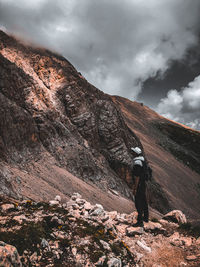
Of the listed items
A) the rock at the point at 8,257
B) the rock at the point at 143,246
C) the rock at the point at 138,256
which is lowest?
the rock at the point at 138,256

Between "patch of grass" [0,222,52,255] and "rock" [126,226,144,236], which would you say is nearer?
"patch of grass" [0,222,52,255]

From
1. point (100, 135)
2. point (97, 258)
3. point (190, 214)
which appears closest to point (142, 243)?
point (97, 258)

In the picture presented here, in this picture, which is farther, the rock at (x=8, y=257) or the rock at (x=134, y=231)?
the rock at (x=134, y=231)

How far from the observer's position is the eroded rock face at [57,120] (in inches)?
563

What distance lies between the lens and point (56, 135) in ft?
61.8

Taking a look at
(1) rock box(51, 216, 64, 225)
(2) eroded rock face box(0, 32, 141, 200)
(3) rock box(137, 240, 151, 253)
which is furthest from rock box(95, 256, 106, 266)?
(2) eroded rock face box(0, 32, 141, 200)

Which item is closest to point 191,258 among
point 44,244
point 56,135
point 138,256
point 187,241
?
point 187,241

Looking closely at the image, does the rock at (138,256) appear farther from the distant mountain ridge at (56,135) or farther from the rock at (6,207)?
the distant mountain ridge at (56,135)

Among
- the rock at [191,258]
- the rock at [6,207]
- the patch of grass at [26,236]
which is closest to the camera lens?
the patch of grass at [26,236]

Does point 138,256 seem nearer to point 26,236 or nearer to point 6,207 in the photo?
point 26,236

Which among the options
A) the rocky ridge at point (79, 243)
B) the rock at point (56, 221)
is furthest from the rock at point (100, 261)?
the rock at point (56, 221)

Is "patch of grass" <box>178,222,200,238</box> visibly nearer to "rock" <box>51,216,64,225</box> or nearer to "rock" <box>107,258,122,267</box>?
"rock" <box>107,258,122,267</box>

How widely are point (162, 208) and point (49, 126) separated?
879 inches

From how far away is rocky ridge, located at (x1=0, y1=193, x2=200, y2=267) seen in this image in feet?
10.1
